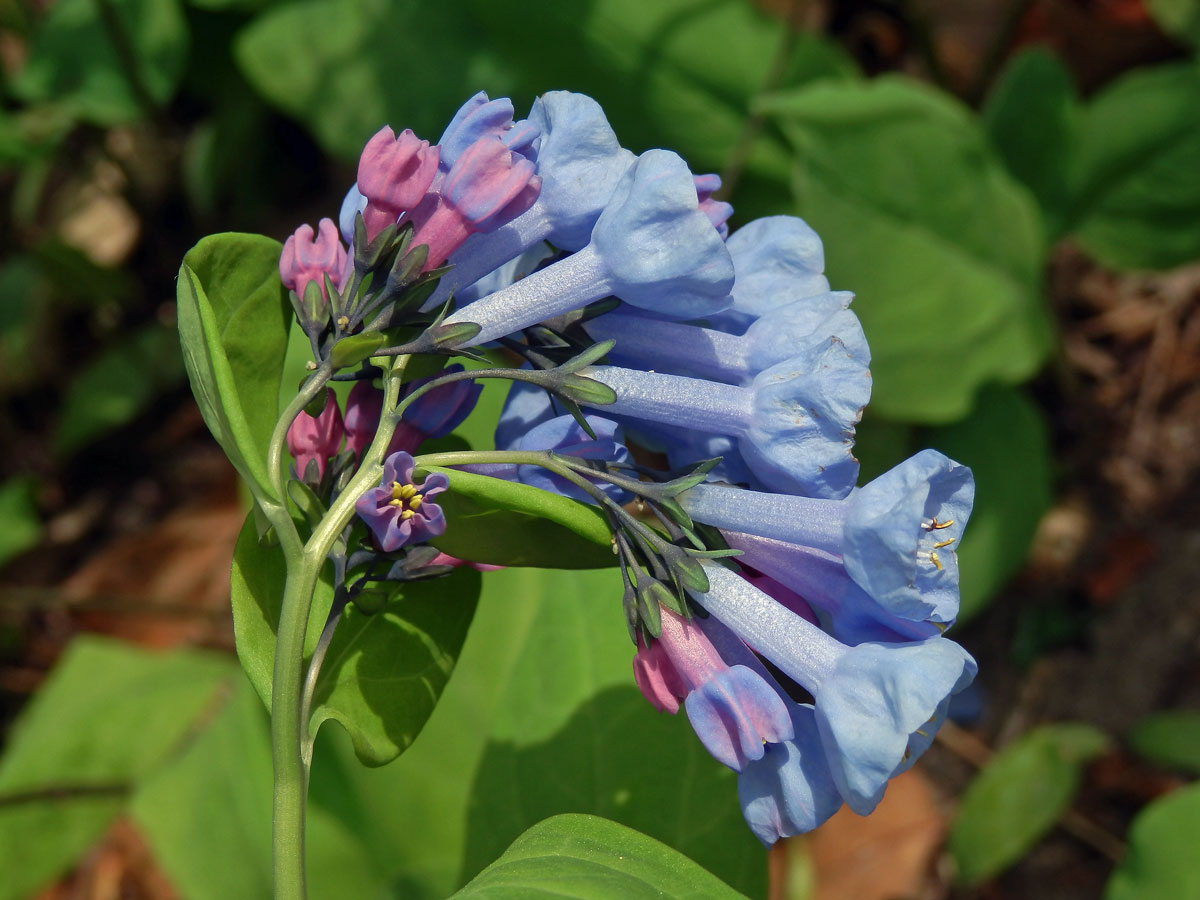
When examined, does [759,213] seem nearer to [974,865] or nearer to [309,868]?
[974,865]

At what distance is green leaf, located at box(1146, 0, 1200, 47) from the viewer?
228cm

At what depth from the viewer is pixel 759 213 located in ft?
8.03

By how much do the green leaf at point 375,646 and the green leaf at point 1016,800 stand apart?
1.49 meters

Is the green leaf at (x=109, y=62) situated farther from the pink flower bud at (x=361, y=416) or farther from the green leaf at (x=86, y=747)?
the pink flower bud at (x=361, y=416)

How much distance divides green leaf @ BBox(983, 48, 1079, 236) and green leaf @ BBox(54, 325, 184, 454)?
6.67ft

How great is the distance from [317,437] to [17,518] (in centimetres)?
186

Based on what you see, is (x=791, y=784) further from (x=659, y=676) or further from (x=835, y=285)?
(x=835, y=285)

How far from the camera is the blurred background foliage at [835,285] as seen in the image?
6.81 ft

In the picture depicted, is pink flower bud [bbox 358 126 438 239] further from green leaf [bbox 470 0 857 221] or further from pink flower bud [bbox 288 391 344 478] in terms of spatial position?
green leaf [bbox 470 0 857 221]

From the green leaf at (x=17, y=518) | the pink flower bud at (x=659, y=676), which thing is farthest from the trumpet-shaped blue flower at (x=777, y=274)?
the green leaf at (x=17, y=518)

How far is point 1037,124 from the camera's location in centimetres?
234

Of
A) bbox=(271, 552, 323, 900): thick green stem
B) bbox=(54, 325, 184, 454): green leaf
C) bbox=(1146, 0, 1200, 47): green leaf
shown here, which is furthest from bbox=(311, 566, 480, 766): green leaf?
bbox=(1146, 0, 1200, 47): green leaf

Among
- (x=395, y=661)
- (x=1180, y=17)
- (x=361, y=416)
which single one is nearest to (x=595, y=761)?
(x=395, y=661)

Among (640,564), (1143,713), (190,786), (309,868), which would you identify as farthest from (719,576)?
(1143,713)
